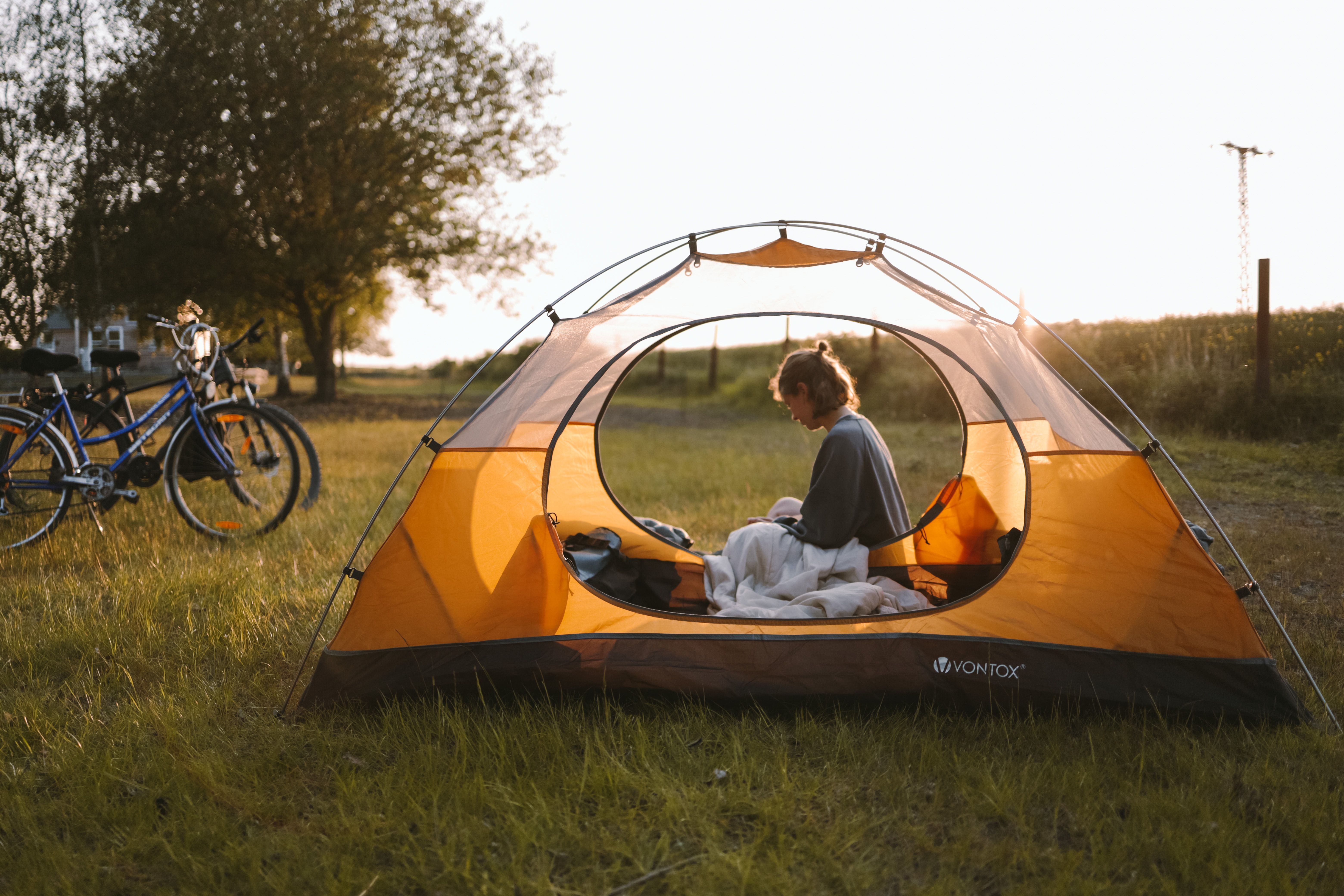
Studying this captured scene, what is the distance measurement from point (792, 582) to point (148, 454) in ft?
12.9

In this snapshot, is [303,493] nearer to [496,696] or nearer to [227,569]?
[227,569]

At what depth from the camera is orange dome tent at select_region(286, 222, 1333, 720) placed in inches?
98.2

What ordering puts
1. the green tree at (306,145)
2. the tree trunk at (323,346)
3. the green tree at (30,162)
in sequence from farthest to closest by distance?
the tree trunk at (323,346), the green tree at (306,145), the green tree at (30,162)

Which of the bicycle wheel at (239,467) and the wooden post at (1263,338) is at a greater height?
the wooden post at (1263,338)

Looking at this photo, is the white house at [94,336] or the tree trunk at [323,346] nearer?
the white house at [94,336]

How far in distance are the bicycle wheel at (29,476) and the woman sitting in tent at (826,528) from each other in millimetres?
3602

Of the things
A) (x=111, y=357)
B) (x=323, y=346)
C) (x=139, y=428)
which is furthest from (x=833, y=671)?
(x=323, y=346)

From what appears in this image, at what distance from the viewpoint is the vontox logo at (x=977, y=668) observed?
2.50 metres

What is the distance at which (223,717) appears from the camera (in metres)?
2.58

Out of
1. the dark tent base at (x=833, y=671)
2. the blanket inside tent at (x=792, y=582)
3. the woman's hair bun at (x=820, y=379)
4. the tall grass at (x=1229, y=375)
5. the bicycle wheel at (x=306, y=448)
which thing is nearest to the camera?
the dark tent base at (x=833, y=671)

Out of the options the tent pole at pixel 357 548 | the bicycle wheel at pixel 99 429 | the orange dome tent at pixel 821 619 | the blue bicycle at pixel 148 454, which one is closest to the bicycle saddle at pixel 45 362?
the blue bicycle at pixel 148 454

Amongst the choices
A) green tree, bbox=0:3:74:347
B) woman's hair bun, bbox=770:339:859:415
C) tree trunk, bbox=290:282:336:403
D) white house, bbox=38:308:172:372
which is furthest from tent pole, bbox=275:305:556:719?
tree trunk, bbox=290:282:336:403

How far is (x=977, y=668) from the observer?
2500mm

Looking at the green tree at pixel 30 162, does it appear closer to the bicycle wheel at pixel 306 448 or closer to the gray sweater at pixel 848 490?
the bicycle wheel at pixel 306 448
